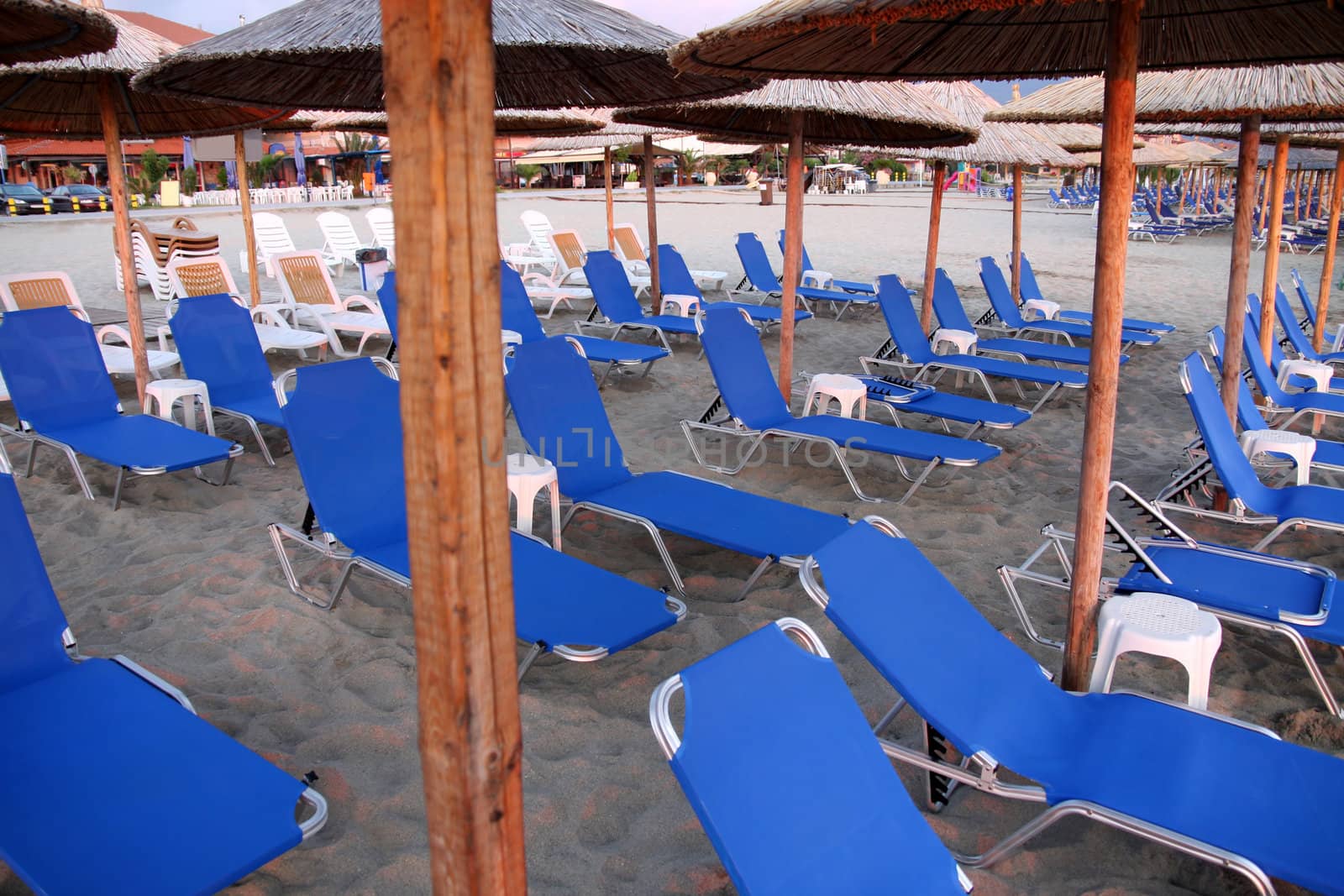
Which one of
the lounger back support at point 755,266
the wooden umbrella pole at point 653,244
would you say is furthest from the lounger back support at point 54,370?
the lounger back support at point 755,266

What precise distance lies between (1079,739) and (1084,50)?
109 inches

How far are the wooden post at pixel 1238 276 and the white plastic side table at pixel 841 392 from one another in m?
1.82

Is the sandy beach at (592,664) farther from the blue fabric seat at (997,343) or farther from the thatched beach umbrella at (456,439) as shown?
the thatched beach umbrella at (456,439)

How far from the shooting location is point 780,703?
1.75m

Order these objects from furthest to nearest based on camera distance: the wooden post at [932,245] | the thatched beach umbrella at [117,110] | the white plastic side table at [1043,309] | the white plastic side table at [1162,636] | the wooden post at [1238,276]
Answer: the white plastic side table at [1043,309] < the wooden post at [932,245] < the thatched beach umbrella at [117,110] < the wooden post at [1238,276] < the white plastic side table at [1162,636]

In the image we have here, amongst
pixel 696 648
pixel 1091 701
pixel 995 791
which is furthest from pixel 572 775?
pixel 1091 701

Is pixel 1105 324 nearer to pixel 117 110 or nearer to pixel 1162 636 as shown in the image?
pixel 1162 636

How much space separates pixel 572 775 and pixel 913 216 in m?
24.5

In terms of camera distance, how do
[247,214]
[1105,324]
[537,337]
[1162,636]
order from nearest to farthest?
[1162,636] → [1105,324] → [537,337] → [247,214]

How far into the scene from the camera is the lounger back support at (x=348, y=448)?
331 centimetres

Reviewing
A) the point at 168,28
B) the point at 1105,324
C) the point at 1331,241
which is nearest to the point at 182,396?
the point at 1105,324

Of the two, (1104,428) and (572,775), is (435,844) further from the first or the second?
(1104,428)

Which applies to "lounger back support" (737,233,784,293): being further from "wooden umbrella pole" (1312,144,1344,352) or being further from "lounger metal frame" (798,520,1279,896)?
"lounger metal frame" (798,520,1279,896)

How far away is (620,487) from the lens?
3928 millimetres
